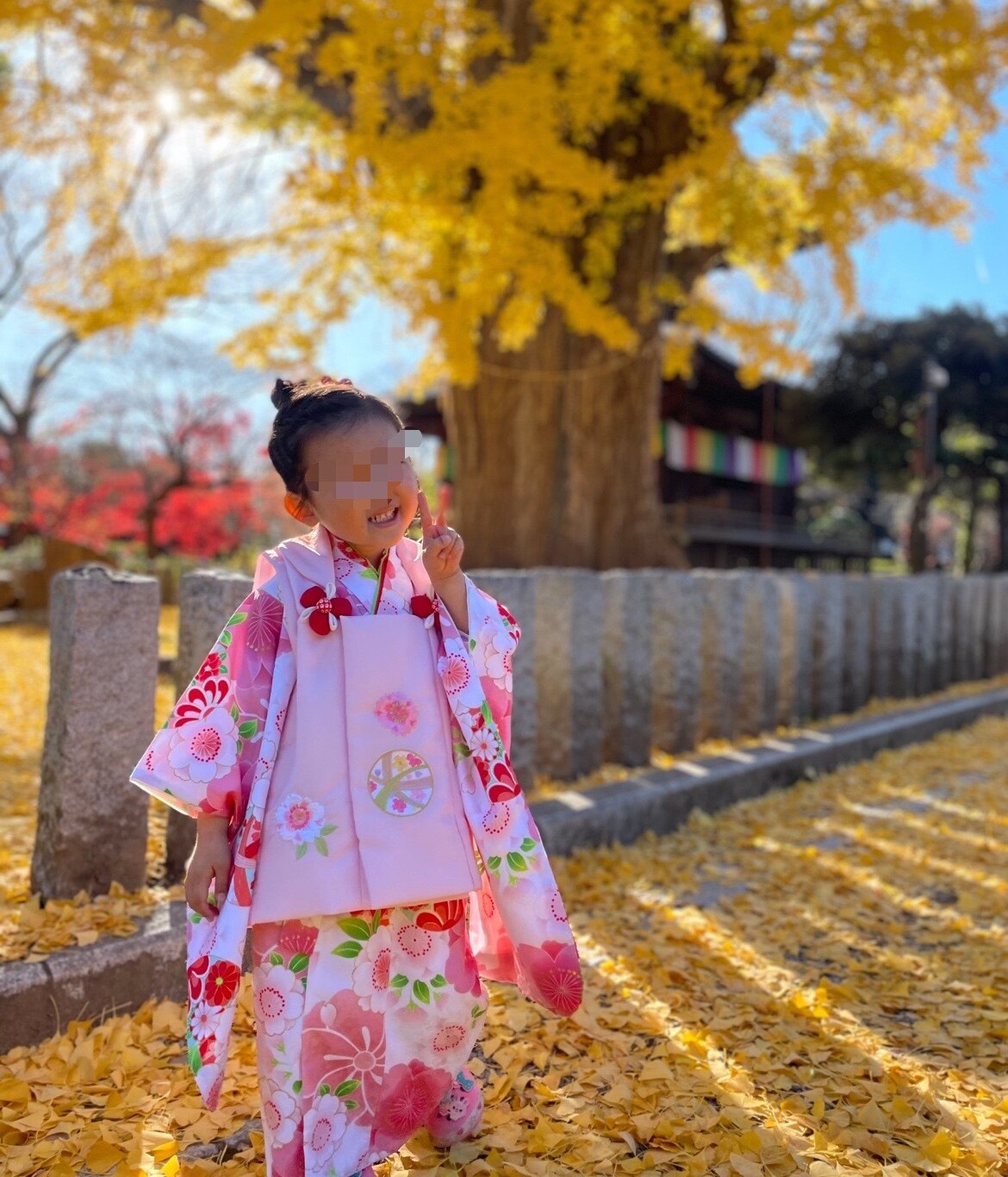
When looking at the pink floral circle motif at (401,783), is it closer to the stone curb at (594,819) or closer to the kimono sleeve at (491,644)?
the kimono sleeve at (491,644)

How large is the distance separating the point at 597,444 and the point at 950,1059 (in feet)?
18.8

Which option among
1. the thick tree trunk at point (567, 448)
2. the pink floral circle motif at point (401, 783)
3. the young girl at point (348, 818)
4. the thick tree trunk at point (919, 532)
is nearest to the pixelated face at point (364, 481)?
the young girl at point (348, 818)

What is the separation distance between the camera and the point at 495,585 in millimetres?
3441

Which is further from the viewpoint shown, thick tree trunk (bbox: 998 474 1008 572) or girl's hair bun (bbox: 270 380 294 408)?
thick tree trunk (bbox: 998 474 1008 572)

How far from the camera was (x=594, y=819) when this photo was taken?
3451 mm

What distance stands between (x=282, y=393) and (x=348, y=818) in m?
0.75

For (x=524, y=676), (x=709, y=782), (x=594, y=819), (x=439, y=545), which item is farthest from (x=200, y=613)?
(x=709, y=782)

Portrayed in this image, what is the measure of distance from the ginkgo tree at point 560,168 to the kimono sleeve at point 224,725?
15.2 ft

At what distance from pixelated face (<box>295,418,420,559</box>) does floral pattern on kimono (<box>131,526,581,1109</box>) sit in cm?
9

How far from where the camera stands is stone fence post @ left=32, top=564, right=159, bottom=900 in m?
2.32

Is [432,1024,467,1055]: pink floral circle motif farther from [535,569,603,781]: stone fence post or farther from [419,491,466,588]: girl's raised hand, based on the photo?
[535,569,603,781]: stone fence post

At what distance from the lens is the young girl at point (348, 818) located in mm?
1512

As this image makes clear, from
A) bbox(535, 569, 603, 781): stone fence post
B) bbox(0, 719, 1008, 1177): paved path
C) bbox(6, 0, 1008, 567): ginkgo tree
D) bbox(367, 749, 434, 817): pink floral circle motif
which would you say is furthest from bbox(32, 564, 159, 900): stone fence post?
bbox(6, 0, 1008, 567): ginkgo tree

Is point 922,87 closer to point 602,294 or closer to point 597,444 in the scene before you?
point 602,294
